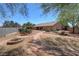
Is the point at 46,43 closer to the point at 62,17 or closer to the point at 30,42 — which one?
the point at 30,42

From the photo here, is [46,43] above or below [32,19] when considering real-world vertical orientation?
below

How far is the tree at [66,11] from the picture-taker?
1896mm

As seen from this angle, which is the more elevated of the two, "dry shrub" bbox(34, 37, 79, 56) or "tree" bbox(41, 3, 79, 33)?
"tree" bbox(41, 3, 79, 33)

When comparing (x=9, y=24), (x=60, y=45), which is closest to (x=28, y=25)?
(x=9, y=24)

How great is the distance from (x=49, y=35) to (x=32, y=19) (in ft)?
0.86

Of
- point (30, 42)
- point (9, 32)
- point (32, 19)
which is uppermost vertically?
point (32, 19)

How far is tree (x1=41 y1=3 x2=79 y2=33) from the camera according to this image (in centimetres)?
190

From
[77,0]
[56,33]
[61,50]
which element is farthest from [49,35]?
[77,0]

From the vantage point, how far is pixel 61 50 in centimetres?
186

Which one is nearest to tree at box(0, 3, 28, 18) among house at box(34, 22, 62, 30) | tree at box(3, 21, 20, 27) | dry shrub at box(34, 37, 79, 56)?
tree at box(3, 21, 20, 27)

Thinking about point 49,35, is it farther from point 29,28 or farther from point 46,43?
point 29,28

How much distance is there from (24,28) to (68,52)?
554 mm

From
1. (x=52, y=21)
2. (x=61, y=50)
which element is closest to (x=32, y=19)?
(x=52, y=21)

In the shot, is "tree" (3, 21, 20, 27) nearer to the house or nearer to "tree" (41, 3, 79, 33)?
the house
